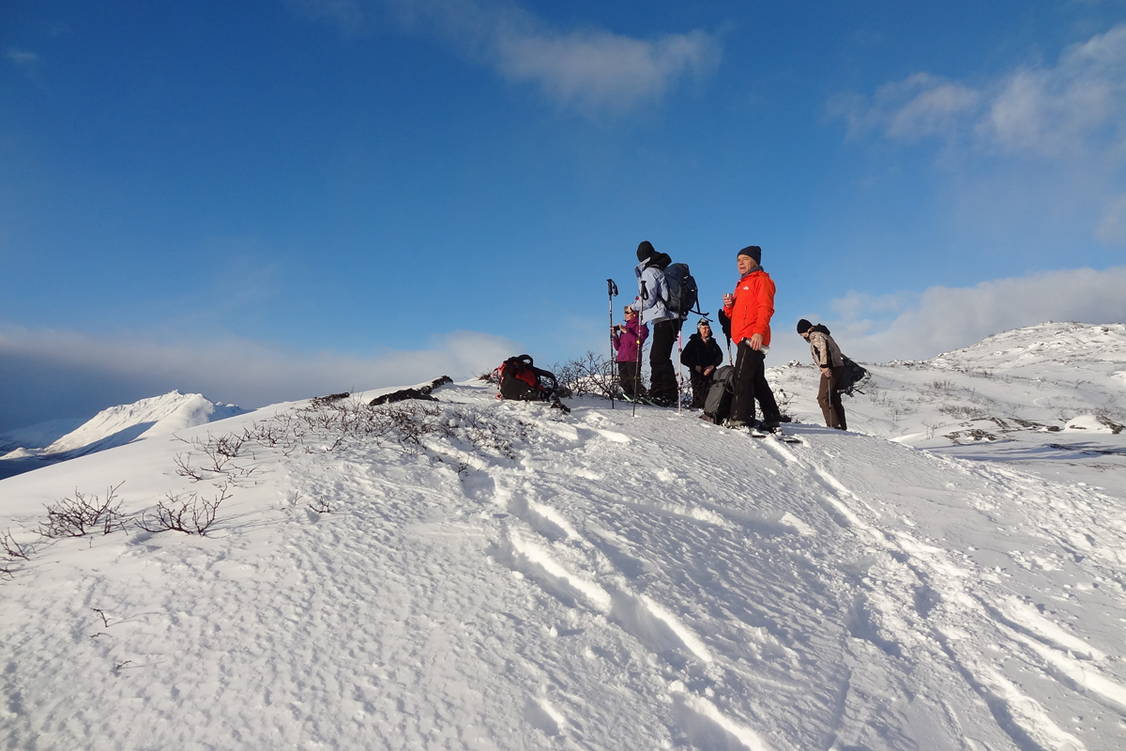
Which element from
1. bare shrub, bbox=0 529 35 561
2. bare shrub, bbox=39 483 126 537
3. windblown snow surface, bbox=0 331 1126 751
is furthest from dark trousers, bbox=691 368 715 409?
bare shrub, bbox=0 529 35 561

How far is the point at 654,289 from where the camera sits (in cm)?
736

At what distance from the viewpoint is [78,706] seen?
179 centimetres

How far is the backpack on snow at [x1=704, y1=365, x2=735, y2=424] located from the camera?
6438mm

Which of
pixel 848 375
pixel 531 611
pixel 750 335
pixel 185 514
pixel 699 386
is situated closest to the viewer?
pixel 531 611

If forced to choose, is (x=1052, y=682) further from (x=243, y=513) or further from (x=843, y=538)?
(x=243, y=513)

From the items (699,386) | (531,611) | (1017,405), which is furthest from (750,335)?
(1017,405)

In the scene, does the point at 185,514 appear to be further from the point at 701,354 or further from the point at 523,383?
the point at 701,354

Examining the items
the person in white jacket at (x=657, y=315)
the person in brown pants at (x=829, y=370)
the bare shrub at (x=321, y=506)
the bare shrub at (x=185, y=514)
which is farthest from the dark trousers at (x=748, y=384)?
the bare shrub at (x=185, y=514)

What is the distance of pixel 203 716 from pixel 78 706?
436 millimetres

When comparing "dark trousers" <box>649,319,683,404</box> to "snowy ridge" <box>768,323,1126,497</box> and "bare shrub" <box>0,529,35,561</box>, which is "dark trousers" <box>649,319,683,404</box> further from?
"bare shrub" <box>0,529,35,561</box>

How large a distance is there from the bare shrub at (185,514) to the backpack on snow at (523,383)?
3823 mm

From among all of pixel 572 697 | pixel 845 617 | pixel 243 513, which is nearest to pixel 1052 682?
pixel 845 617

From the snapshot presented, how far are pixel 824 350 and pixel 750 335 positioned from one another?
3.23 metres

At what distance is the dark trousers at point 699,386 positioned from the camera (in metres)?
8.24
